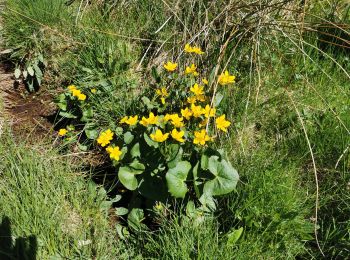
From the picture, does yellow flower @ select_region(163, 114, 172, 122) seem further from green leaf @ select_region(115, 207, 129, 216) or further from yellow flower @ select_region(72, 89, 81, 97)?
yellow flower @ select_region(72, 89, 81, 97)

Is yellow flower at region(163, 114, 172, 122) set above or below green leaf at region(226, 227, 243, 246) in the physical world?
above

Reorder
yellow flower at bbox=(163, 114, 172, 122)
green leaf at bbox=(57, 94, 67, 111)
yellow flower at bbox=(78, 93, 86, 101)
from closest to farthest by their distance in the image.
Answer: yellow flower at bbox=(163, 114, 172, 122) → yellow flower at bbox=(78, 93, 86, 101) → green leaf at bbox=(57, 94, 67, 111)

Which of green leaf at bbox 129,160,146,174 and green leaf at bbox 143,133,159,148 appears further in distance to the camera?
green leaf at bbox 129,160,146,174

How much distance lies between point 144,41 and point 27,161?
133cm

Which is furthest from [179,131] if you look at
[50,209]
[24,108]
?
[24,108]

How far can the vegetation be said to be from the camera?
83.9 inches

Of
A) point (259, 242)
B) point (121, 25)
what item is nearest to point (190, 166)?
point (259, 242)

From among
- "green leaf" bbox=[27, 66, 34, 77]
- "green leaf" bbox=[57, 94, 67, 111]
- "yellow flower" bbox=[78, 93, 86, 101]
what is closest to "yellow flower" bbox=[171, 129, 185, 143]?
"yellow flower" bbox=[78, 93, 86, 101]

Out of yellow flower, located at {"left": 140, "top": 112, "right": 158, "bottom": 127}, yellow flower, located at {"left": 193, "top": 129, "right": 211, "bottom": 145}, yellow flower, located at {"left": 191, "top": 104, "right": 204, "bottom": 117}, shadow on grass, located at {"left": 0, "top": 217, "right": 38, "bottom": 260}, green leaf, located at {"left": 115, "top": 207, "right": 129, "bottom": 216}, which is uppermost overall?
yellow flower, located at {"left": 191, "top": 104, "right": 204, "bottom": 117}

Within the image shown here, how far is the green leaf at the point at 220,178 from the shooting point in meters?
2.10

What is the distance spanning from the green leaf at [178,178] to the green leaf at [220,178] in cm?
11

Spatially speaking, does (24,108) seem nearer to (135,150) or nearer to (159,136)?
(135,150)

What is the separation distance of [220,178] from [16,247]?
104 centimetres


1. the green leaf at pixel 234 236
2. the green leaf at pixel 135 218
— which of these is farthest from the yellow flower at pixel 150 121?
the green leaf at pixel 234 236
